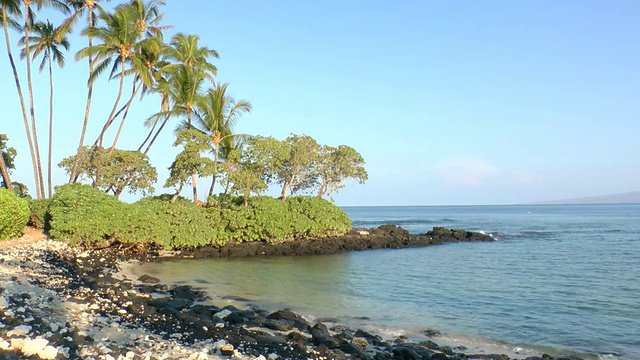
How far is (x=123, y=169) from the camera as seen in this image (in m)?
26.4

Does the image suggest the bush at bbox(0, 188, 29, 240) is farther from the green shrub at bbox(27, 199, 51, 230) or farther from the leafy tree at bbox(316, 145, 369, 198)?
the leafy tree at bbox(316, 145, 369, 198)

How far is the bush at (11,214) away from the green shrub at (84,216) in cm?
160

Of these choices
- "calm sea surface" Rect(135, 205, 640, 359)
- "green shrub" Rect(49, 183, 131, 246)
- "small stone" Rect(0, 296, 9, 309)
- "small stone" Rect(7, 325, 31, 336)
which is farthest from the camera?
"green shrub" Rect(49, 183, 131, 246)

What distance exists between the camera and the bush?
16.9 m

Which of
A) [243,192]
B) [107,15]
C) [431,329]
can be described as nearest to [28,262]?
[431,329]

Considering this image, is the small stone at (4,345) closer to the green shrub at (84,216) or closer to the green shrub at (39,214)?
the green shrub at (84,216)

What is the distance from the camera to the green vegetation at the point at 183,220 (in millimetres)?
20125

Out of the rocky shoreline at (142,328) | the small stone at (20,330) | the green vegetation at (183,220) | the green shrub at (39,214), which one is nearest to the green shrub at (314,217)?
the green vegetation at (183,220)

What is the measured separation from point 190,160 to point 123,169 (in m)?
4.62

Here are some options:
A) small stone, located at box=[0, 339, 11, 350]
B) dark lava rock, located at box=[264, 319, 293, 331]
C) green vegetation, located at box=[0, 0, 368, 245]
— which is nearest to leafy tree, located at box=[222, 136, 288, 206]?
green vegetation, located at box=[0, 0, 368, 245]

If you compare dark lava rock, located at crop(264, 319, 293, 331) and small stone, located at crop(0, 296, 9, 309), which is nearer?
small stone, located at crop(0, 296, 9, 309)

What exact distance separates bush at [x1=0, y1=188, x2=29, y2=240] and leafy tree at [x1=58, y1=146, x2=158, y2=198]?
7939 mm

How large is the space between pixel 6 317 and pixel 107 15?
23.1m

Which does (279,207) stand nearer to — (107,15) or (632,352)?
(107,15)
